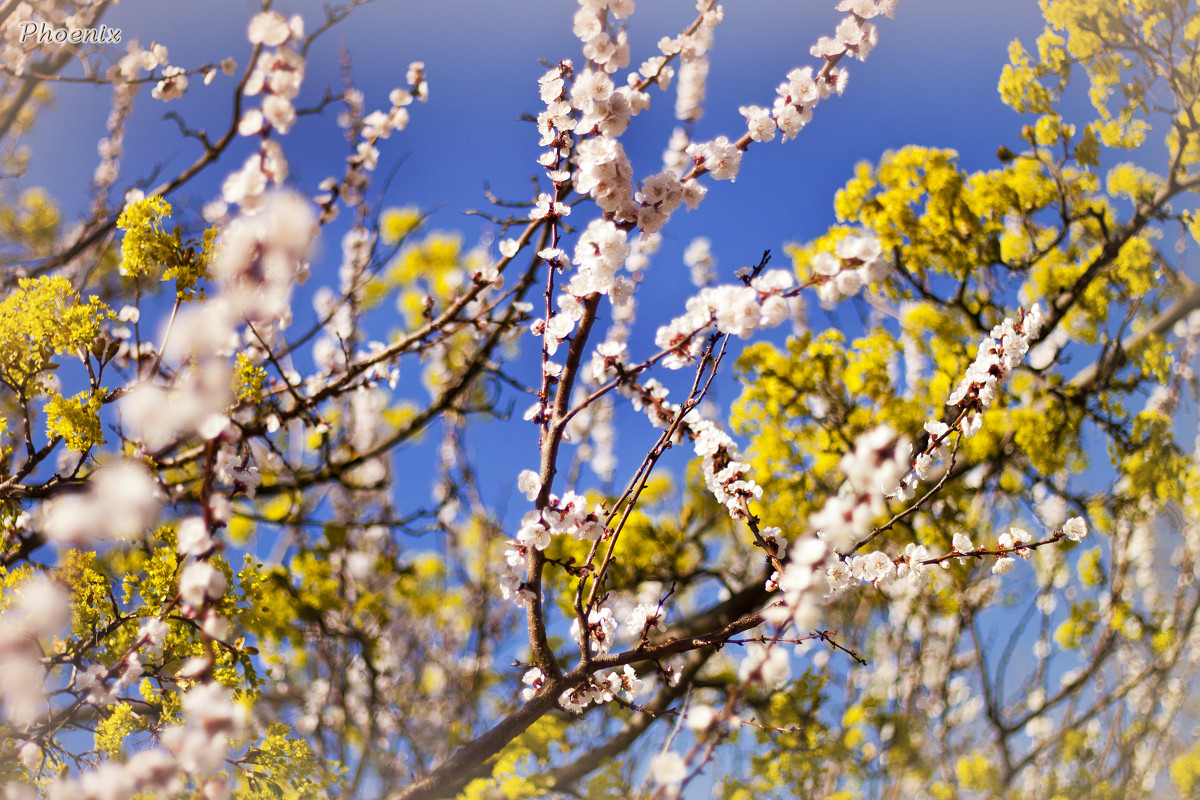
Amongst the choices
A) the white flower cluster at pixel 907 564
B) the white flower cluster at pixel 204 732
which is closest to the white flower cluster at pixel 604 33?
the white flower cluster at pixel 907 564

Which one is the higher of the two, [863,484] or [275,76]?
[275,76]

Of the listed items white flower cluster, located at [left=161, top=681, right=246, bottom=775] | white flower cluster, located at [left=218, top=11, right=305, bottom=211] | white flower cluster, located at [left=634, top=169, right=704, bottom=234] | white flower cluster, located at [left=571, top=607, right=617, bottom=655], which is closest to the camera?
white flower cluster, located at [left=161, top=681, right=246, bottom=775]

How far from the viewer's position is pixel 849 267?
4.77 feet

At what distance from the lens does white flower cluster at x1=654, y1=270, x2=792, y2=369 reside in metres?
1.46

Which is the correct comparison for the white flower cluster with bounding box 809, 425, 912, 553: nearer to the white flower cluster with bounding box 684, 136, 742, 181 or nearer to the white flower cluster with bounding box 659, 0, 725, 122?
the white flower cluster with bounding box 684, 136, 742, 181

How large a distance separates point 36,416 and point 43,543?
80 centimetres

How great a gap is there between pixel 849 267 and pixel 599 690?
1.50m

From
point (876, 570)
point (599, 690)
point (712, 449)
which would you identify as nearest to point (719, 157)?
point (712, 449)

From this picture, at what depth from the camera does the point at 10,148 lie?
5.21 m

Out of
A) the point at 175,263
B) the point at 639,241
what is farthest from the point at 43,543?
the point at 639,241

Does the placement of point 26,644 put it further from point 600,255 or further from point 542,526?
point 600,255

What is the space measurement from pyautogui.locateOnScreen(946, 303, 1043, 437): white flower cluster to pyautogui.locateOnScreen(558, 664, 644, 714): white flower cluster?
134cm

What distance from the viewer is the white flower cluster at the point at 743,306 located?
1.46 meters

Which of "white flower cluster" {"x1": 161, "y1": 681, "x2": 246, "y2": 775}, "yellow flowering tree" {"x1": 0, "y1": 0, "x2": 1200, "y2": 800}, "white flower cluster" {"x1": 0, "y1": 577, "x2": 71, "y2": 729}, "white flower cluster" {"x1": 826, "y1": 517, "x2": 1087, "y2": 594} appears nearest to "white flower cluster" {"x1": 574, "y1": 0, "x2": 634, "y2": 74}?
"yellow flowering tree" {"x1": 0, "y1": 0, "x2": 1200, "y2": 800}
